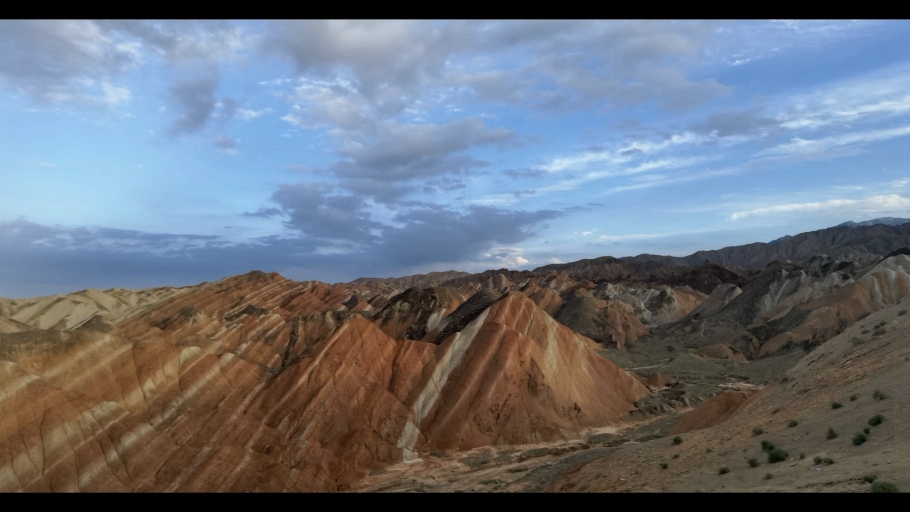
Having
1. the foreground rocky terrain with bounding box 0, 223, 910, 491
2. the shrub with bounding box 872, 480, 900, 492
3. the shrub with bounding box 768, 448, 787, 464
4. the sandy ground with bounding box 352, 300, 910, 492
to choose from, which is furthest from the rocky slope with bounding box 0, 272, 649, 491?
the shrub with bounding box 872, 480, 900, 492

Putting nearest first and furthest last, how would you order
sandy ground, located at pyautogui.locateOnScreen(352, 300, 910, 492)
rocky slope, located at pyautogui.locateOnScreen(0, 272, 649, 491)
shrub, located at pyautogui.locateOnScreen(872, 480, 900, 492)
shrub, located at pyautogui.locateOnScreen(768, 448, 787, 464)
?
shrub, located at pyautogui.locateOnScreen(872, 480, 900, 492) < sandy ground, located at pyautogui.locateOnScreen(352, 300, 910, 492) < shrub, located at pyautogui.locateOnScreen(768, 448, 787, 464) < rocky slope, located at pyautogui.locateOnScreen(0, 272, 649, 491)

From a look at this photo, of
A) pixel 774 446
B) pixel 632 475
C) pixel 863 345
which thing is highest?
pixel 863 345

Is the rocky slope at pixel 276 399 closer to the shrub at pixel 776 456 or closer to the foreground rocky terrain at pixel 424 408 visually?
the foreground rocky terrain at pixel 424 408

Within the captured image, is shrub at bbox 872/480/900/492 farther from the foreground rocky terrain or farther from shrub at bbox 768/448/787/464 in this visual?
shrub at bbox 768/448/787/464
